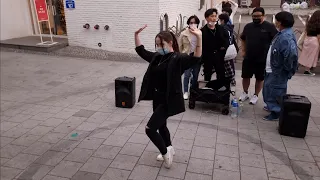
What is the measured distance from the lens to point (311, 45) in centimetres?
809

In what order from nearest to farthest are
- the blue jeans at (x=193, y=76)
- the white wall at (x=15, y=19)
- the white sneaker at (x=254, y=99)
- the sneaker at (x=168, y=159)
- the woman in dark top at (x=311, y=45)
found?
the sneaker at (x=168, y=159)
the blue jeans at (x=193, y=76)
the white sneaker at (x=254, y=99)
the woman in dark top at (x=311, y=45)
the white wall at (x=15, y=19)

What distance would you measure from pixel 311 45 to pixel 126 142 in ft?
20.3

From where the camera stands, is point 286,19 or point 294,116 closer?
point 294,116

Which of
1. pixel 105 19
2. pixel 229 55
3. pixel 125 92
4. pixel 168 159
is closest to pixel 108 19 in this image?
pixel 105 19

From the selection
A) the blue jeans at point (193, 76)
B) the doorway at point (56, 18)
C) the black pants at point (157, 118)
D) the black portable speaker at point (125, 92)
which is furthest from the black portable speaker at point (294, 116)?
the doorway at point (56, 18)

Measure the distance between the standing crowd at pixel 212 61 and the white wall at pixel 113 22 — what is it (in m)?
3.68

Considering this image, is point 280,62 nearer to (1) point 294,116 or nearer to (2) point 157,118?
(1) point 294,116

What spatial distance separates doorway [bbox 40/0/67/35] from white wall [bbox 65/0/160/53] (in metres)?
1.87

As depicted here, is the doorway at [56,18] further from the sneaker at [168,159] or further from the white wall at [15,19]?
the sneaker at [168,159]

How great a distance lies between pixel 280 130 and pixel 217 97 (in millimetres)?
1308

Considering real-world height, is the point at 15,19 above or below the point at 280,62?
above

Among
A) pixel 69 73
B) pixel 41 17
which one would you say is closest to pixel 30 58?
pixel 41 17

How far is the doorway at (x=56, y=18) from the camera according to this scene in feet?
41.8

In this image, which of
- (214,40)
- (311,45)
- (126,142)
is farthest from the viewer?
(311,45)
